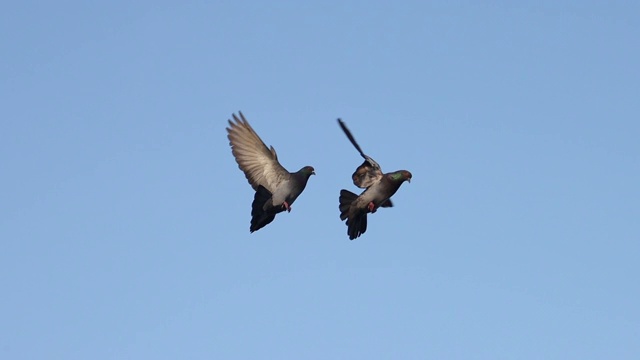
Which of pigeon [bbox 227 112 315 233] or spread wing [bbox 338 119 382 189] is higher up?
pigeon [bbox 227 112 315 233]

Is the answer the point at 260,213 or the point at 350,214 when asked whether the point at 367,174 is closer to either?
the point at 350,214

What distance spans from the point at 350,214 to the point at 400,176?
2.15 metres

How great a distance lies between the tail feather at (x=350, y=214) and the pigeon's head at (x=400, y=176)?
5.27 feet

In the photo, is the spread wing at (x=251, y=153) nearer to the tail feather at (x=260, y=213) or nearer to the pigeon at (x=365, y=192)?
the tail feather at (x=260, y=213)

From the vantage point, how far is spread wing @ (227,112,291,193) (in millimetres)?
41125

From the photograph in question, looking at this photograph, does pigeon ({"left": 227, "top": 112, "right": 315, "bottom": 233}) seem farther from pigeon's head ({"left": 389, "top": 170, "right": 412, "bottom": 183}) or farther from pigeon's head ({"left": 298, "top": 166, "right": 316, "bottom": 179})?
pigeon's head ({"left": 389, "top": 170, "right": 412, "bottom": 183})

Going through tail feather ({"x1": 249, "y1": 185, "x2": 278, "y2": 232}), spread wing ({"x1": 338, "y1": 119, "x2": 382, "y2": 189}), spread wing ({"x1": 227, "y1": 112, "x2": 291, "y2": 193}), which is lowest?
spread wing ({"x1": 338, "y1": 119, "x2": 382, "y2": 189})

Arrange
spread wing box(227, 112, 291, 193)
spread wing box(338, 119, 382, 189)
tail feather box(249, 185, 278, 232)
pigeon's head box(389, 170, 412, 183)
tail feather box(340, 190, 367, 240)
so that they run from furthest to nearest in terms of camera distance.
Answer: spread wing box(227, 112, 291, 193), tail feather box(249, 185, 278, 232), tail feather box(340, 190, 367, 240), spread wing box(338, 119, 382, 189), pigeon's head box(389, 170, 412, 183)

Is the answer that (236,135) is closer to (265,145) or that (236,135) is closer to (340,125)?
(265,145)

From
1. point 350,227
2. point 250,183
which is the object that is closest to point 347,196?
point 350,227

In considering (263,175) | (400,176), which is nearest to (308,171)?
(263,175)

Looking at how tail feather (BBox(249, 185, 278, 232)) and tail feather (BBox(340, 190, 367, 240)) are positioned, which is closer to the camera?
tail feather (BBox(340, 190, 367, 240))

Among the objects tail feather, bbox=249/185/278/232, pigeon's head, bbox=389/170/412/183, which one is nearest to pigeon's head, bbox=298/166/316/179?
tail feather, bbox=249/185/278/232

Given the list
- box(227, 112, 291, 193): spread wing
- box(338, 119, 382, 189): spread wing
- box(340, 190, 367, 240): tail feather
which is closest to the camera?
box(338, 119, 382, 189): spread wing
